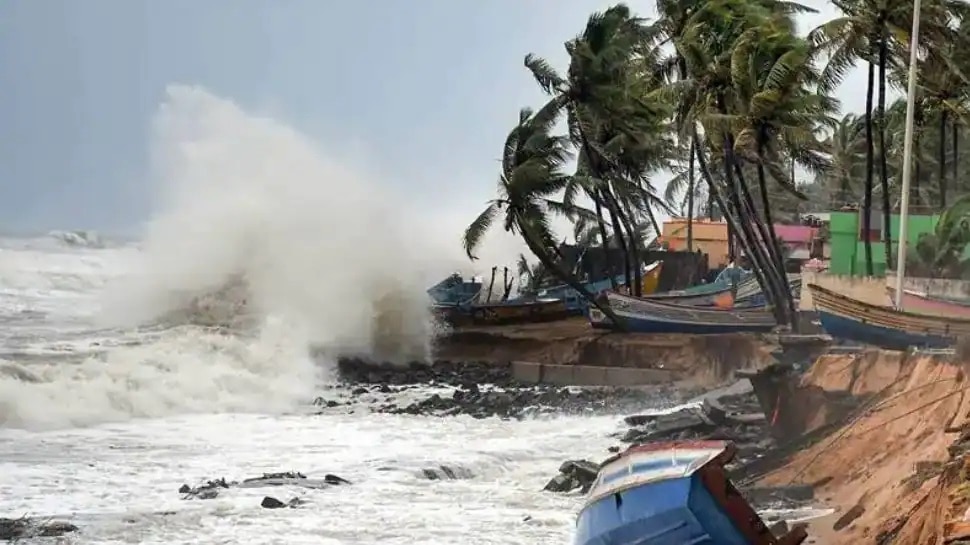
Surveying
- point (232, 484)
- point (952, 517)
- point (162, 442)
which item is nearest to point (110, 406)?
point (162, 442)

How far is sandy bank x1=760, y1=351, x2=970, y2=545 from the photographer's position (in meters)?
8.97

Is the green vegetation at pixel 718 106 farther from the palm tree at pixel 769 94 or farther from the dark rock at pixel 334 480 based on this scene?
the dark rock at pixel 334 480

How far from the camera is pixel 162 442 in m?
18.1

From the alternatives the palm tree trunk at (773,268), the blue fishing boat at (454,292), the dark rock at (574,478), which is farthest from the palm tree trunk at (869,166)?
the dark rock at (574,478)

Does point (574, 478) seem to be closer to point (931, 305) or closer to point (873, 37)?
point (931, 305)

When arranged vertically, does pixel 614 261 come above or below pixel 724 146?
below

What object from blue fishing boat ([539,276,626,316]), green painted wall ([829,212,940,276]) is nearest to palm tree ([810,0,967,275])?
green painted wall ([829,212,940,276])

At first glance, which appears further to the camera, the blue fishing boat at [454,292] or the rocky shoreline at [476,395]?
the blue fishing boat at [454,292]

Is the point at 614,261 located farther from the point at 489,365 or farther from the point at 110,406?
the point at 110,406

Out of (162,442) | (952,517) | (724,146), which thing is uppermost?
(724,146)

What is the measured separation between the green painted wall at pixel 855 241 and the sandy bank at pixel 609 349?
15.5 feet

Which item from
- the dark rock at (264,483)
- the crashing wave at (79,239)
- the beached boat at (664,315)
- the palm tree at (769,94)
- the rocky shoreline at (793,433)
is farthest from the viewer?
the crashing wave at (79,239)

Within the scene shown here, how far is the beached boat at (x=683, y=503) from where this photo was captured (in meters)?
7.94

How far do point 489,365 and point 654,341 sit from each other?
409 centimetres
